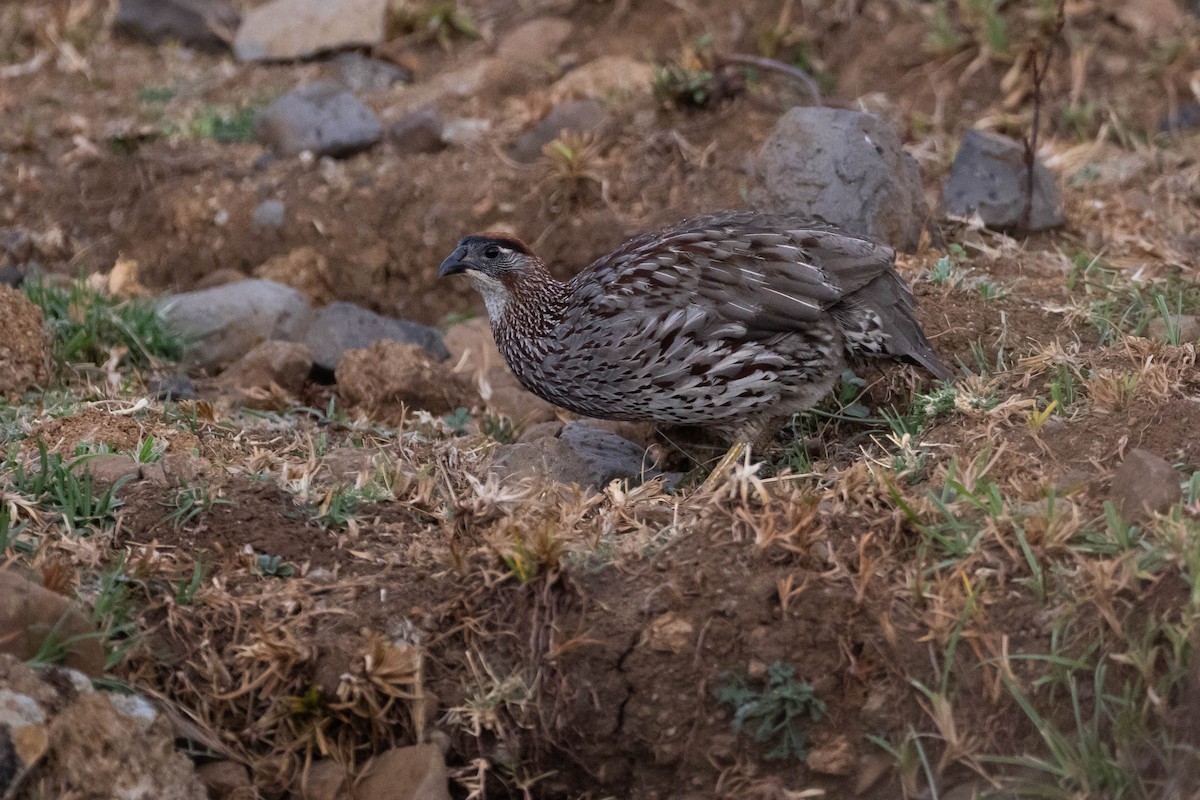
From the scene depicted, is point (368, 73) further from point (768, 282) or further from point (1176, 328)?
point (1176, 328)

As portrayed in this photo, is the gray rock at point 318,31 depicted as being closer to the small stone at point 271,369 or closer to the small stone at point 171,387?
the small stone at point 271,369

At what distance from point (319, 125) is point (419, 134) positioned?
25.8 inches

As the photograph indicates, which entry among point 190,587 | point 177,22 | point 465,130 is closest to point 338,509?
point 190,587

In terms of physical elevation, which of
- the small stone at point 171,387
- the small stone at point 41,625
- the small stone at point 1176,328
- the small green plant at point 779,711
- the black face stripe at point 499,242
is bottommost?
the small stone at point 171,387

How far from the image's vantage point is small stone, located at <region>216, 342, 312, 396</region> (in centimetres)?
647

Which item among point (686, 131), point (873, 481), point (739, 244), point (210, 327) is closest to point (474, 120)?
point (686, 131)

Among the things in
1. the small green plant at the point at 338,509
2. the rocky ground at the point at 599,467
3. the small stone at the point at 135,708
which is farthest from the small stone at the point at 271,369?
the small stone at the point at 135,708

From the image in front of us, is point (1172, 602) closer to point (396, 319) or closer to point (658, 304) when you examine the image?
point (658, 304)

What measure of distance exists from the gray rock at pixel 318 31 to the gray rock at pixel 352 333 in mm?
3292

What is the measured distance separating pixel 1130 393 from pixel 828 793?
1.84 meters

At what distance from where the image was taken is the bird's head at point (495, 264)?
19.5 feet

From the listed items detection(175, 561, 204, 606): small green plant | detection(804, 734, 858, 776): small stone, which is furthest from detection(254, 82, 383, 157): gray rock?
detection(804, 734, 858, 776): small stone

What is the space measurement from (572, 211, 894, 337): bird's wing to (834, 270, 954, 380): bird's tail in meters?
0.06

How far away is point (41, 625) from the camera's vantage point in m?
3.70
